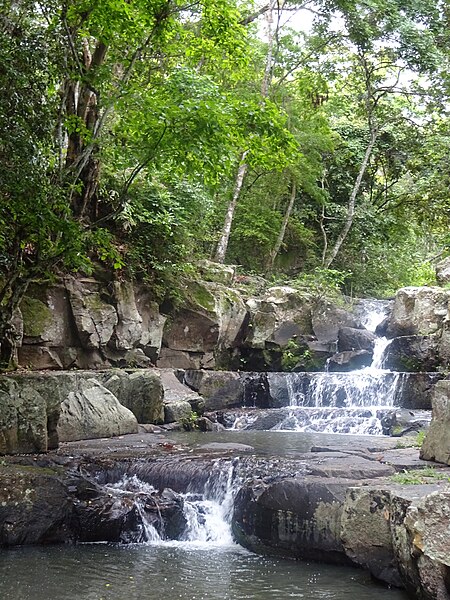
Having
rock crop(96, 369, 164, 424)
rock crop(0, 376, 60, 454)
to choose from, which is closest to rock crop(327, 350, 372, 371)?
rock crop(96, 369, 164, 424)

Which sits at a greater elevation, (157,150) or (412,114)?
(412,114)

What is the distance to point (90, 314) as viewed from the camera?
510 inches

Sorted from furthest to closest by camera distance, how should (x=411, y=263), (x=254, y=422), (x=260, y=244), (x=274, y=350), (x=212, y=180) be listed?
(x=411, y=263) < (x=260, y=244) < (x=274, y=350) < (x=254, y=422) < (x=212, y=180)

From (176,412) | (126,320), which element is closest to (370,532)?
(176,412)

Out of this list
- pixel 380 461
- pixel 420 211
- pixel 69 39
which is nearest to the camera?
pixel 380 461

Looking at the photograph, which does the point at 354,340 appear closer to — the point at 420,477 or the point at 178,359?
the point at 178,359

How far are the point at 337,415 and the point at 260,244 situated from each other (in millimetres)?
10136

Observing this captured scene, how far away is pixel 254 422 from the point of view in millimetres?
13031

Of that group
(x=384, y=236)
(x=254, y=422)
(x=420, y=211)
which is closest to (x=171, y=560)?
(x=254, y=422)

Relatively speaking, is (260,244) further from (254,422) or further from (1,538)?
(1,538)

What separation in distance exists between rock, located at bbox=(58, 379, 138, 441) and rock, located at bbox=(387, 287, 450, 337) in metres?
9.16

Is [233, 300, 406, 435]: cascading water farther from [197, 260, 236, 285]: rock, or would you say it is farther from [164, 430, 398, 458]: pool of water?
[197, 260, 236, 285]: rock

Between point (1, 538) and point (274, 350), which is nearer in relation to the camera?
point (1, 538)

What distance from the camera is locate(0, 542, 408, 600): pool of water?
17.2ft
